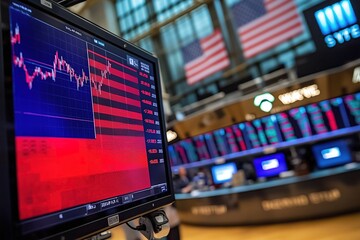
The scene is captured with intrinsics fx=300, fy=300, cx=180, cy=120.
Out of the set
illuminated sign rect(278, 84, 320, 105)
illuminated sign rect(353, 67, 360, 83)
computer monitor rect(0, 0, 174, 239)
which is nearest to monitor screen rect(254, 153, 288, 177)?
illuminated sign rect(278, 84, 320, 105)

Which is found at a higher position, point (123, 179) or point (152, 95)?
point (152, 95)

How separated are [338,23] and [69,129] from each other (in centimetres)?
222

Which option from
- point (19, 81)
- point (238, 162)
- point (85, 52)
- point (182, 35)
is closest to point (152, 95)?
→ point (85, 52)

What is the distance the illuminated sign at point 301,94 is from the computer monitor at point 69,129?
3508mm

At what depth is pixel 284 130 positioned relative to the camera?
604 centimetres

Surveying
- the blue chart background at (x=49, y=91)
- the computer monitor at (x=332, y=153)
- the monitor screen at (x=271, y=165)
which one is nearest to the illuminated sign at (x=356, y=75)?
the computer monitor at (x=332, y=153)

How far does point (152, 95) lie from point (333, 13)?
175 centimetres

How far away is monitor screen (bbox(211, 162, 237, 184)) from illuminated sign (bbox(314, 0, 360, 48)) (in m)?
4.43

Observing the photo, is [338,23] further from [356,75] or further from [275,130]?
[275,130]

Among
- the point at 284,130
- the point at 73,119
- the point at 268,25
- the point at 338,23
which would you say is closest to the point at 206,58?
the point at 268,25

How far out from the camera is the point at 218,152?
6.86m

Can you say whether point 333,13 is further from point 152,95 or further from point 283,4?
point 283,4

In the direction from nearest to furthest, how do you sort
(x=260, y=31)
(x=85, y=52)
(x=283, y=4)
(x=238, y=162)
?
1. (x=85, y=52)
2. (x=238, y=162)
3. (x=283, y=4)
4. (x=260, y=31)

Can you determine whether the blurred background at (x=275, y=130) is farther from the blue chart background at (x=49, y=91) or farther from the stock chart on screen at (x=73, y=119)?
the blue chart background at (x=49, y=91)
